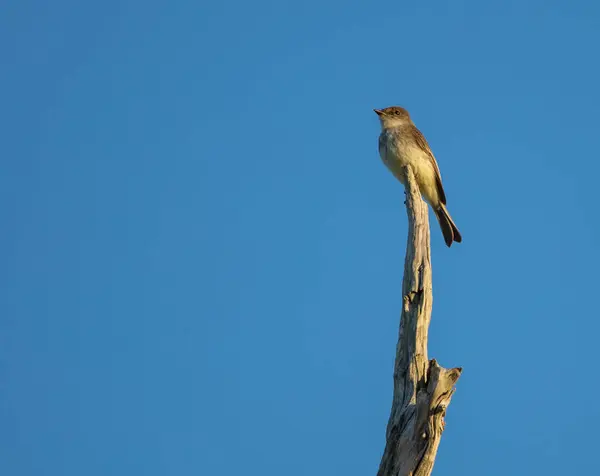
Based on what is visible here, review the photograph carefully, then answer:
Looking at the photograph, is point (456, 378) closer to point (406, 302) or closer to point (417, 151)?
point (406, 302)

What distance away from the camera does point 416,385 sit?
7066mm

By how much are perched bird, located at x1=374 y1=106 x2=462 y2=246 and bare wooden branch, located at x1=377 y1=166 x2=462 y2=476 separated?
4099 millimetres

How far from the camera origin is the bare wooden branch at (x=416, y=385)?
661 cm

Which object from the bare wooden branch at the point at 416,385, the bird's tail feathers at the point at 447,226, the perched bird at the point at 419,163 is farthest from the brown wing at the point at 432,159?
the bare wooden branch at the point at 416,385

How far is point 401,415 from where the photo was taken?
692 centimetres

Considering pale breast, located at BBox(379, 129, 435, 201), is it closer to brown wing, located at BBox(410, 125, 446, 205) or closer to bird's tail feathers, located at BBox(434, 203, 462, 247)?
brown wing, located at BBox(410, 125, 446, 205)

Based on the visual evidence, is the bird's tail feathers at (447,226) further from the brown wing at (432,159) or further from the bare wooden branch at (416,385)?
the bare wooden branch at (416,385)

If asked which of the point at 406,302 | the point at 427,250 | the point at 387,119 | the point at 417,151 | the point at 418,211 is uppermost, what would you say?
the point at 387,119

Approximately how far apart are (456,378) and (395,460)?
809 millimetres

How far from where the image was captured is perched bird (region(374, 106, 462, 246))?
12305 millimetres

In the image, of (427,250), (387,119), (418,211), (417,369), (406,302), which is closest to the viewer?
(417,369)

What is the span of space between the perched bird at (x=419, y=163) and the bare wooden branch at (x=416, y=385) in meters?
4.10

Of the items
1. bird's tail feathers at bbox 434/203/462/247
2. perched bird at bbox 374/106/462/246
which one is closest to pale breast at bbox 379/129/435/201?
perched bird at bbox 374/106/462/246

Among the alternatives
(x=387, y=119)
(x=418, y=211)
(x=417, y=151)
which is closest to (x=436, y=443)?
(x=418, y=211)
